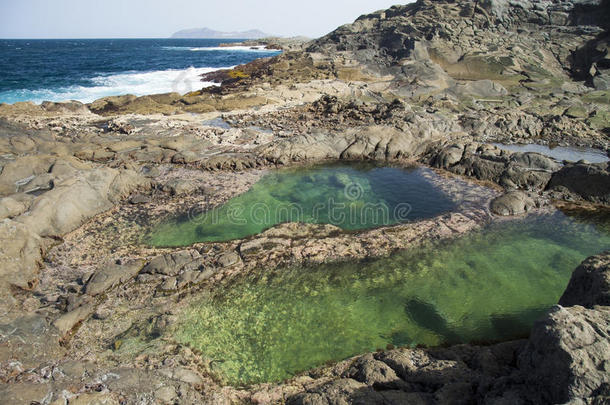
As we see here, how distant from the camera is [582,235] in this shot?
14000mm

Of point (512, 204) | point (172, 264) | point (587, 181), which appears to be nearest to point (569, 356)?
point (172, 264)

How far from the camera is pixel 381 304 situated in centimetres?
1046

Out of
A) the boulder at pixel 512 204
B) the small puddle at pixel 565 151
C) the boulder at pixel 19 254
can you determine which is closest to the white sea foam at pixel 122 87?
the boulder at pixel 19 254

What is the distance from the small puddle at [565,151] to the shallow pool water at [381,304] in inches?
440

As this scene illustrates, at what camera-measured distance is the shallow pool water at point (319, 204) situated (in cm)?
1455

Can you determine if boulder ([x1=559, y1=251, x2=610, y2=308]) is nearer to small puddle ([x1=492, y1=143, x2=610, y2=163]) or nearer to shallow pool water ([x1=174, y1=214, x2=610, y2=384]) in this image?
shallow pool water ([x1=174, y1=214, x2=610, y2=384])

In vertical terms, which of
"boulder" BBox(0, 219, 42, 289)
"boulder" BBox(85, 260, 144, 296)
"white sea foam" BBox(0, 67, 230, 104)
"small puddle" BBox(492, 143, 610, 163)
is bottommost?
"boulder" BBox(85, 260, 144, 296)

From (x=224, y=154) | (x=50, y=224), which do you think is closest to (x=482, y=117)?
(x=224, y=154)

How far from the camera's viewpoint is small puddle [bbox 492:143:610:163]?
22.1m

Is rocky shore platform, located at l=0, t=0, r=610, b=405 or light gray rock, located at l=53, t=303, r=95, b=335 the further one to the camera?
light gray rock, located at l=53, t=303, r=95, b=335

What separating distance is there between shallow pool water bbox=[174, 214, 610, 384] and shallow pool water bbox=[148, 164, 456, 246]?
3115mm

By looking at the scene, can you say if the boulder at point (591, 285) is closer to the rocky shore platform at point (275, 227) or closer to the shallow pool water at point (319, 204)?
the rocky shore platform at point (275, 227)

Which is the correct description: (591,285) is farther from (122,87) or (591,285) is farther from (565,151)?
(122,87)

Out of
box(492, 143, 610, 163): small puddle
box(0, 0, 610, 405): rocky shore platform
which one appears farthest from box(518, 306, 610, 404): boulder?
box(492, 143, 610, 163): small puddle
